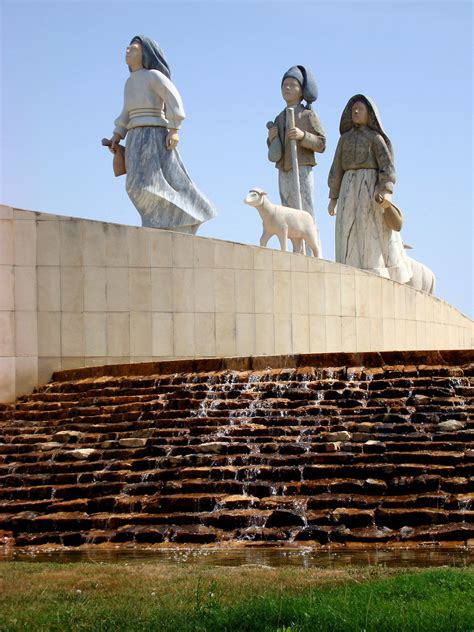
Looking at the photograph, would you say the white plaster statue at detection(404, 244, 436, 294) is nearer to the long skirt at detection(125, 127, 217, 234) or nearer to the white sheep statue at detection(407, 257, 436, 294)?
the white sheep statue at detection(407, 257, 436, 294)

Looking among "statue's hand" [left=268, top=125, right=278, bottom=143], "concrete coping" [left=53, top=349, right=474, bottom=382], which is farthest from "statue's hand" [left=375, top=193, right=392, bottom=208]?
"concrete coping" [left=53, top=349, right=474, bottom=382]

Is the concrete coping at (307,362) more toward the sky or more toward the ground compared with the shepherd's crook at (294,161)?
more toward the ground

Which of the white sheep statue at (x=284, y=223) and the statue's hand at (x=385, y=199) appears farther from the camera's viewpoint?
the statue's hand at (x=385, y=199)

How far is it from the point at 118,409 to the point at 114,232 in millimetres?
4299

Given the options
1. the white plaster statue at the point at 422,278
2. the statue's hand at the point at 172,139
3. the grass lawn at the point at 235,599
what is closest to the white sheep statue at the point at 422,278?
the white plaster statue at the point at 422,278

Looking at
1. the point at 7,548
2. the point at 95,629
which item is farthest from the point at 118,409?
the point at 95,629

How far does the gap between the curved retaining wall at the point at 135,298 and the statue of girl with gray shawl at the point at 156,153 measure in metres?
2.49

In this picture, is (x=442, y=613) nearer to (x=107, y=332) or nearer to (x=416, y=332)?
(x=107, y=332)

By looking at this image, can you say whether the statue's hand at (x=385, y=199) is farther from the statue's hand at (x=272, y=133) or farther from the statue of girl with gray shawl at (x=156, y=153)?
the statue of girl with gray shawl at (x=156, y=153)

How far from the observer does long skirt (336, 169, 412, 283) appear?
2391 centimetres

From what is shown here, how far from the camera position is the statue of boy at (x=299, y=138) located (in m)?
24.7

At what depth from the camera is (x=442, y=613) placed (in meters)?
6.56

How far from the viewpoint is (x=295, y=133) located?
24.4 metres

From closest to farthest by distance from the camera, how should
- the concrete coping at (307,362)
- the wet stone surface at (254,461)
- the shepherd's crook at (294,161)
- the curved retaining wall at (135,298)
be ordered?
1. the wet stone surface at (254,461)
2. the concrete coping at (307,362)
3. the curved retaining wall at (135,298)
4. the shepherd's crook at (294,161)
